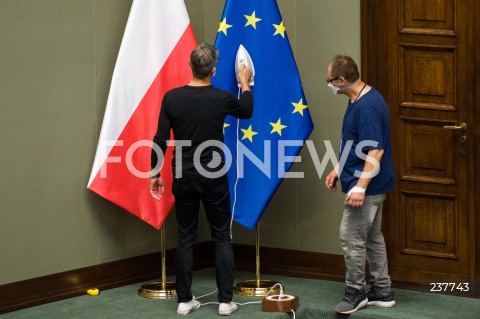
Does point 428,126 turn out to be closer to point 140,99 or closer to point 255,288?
point 255,288

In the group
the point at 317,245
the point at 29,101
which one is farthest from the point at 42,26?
the point at 317,245

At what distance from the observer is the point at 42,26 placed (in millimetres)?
5344

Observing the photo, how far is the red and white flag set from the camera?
555cm

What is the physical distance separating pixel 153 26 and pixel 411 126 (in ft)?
4.99

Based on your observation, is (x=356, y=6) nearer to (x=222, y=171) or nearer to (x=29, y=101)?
(x=222, y=171)

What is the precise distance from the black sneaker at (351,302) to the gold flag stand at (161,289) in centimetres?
98

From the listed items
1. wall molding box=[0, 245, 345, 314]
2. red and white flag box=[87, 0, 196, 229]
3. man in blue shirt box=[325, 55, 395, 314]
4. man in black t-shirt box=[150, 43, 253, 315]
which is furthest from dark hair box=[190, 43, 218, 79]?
wall molding box=[0, 245, 345, 314]

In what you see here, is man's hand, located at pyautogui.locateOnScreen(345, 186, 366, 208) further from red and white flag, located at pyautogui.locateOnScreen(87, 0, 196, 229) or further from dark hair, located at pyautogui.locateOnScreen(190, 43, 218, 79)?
red and white flag, located at pyautogui.locateOnScreen(87, 0, 196, 229)

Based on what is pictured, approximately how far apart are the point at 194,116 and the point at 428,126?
4.50 ft

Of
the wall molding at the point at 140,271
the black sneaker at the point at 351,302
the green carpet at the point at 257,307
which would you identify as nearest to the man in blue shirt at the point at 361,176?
the black sneaker at the point at 351,302

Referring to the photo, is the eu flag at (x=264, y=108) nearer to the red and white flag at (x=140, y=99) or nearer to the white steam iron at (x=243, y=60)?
the white steam iron at (x=243, y=60)

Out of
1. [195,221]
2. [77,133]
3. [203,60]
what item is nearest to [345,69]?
[203,60]

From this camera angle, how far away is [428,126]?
219 inches

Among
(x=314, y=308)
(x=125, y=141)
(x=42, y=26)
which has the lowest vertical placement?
(x=314, y=308)
